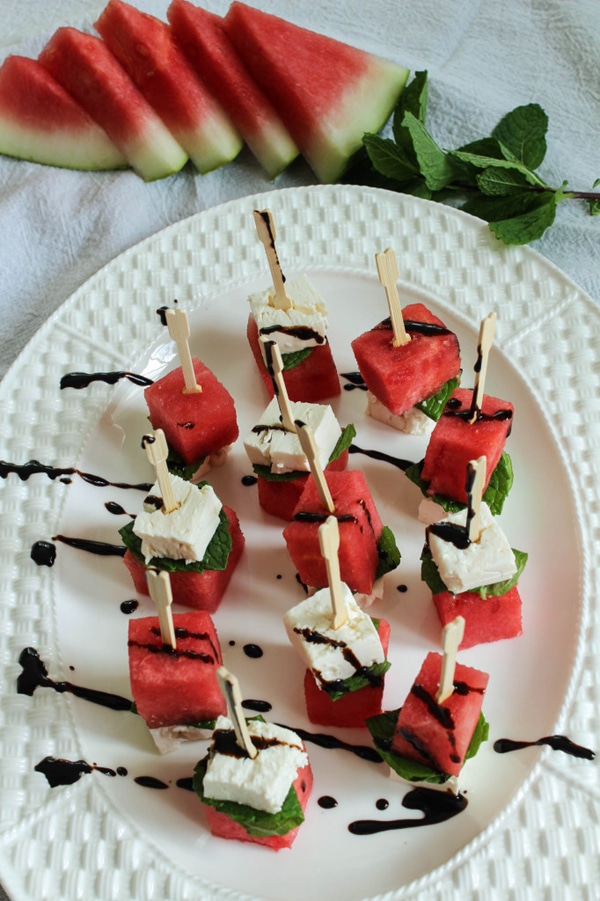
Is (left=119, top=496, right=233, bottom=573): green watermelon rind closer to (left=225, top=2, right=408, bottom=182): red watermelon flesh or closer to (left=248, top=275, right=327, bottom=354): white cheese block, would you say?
(left=248, top=275, right=327, bottom=354): white cheese block

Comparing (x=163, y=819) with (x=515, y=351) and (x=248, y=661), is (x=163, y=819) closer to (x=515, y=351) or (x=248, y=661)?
(x=248, y=661)

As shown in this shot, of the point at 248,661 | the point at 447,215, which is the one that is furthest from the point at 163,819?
the point at 447,215

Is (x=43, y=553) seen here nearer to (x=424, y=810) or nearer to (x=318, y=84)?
(x=424, y=810)

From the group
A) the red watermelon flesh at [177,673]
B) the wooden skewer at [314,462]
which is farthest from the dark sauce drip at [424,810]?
the wooden skewer at [314,462]

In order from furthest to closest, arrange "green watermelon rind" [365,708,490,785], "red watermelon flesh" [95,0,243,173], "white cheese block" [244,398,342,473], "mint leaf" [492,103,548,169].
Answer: "red watermelon flesh" [95,0,243,173]
"mint leaf" [492,103,548,169]
"white cheese block" [244,398,342,473]
"green watermelon rind" [365,708,490,785]

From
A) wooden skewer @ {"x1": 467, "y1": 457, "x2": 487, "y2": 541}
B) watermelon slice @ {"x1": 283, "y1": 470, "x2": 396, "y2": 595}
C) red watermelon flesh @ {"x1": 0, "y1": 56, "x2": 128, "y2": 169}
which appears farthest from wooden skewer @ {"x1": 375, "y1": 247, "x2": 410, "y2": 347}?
red watermelon flesh @ {"x1": 0, "y1": 56, "x2": 128, "y2": 169}

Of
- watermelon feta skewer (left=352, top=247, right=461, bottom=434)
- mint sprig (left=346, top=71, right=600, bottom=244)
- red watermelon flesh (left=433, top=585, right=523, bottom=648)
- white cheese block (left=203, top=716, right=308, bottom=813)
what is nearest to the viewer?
white cheese block (left=203, top=716, right=308, bottom=813)
